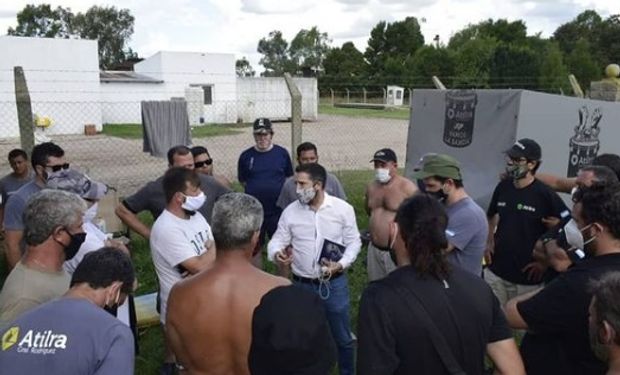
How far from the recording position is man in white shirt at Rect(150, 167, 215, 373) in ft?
11.6

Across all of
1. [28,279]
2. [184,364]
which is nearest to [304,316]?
[184,364]

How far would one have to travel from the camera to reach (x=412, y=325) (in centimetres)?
211

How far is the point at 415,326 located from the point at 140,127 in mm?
27410

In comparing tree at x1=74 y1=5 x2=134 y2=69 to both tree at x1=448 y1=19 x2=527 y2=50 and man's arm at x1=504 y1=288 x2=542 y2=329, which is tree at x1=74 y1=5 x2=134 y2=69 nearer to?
tree at x1=448 y1=19 x2=527 y2=50

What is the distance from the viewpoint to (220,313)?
2.38 metres

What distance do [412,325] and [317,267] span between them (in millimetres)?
2052

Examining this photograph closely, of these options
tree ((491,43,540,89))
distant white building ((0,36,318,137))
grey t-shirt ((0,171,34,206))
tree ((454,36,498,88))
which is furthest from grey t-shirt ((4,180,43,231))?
tree ((454,36,498,88))

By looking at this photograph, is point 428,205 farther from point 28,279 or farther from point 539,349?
point 28,279

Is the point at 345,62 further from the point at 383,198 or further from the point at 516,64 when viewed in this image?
the point at 383,198

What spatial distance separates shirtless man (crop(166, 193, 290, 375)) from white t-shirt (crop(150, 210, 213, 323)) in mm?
963

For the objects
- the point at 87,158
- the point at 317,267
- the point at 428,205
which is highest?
the point at 428,205

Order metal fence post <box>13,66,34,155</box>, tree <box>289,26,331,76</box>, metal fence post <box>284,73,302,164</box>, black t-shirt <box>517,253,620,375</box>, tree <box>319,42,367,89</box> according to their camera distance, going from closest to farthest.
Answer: black t-shirt <box>517,253,620,375</box>
metal fence post <box>13,66,34,155</box>
metal fence post <box>284,73,302,164</box>
tree <box>319,42,367,89</box>
tree <box>289,26,331,76</box>

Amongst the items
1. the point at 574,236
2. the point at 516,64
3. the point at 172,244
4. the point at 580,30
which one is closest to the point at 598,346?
the point at 574,236

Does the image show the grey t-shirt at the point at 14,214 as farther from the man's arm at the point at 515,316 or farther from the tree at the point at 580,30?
the tree at the point at 580,30
